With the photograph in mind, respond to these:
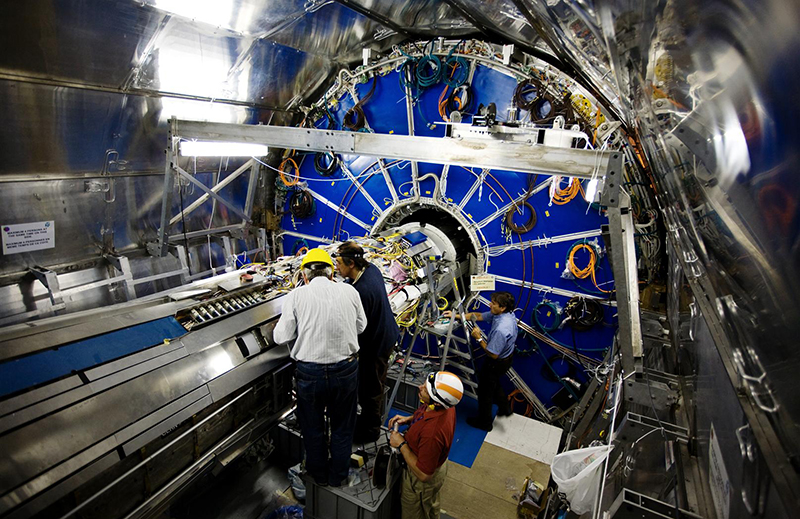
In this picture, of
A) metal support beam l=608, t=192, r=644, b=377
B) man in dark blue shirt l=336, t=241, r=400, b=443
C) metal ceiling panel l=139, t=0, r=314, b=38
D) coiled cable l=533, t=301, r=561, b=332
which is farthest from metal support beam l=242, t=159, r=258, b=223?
metal support beam l=608, t=192, r=644, b=377

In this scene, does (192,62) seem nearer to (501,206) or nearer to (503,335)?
(501,206)

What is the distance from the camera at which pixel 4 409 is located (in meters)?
1.77

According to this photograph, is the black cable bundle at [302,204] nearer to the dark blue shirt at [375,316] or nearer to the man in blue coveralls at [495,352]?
the man in blue coveralls at [495,352]

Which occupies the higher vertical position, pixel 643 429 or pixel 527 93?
pixel 527 93

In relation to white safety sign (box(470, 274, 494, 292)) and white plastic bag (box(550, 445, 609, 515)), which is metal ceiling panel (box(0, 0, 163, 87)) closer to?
white safety sign (box(470, 274, 494, 292))

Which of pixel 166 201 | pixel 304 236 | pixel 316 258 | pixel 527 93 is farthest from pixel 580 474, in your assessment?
pixel 304 236

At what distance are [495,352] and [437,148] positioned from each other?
255 centimetres

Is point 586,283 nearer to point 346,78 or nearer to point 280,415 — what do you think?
point 280,415

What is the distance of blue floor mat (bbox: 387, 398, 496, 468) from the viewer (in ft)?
14.0

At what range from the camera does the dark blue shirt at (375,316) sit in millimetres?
3156

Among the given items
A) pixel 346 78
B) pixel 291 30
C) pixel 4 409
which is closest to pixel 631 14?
pixel 4 409

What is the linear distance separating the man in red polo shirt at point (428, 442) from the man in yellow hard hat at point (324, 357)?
40cm

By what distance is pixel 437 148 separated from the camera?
2.75m

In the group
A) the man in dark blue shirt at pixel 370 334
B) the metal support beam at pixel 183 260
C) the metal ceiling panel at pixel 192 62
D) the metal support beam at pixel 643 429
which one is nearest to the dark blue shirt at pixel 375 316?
the man in dark blue shirt at pixel 370 334
